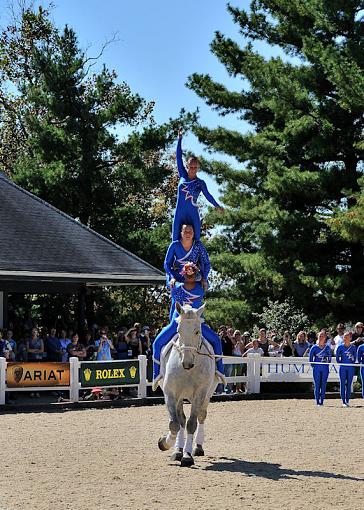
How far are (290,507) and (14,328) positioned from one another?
22.1m

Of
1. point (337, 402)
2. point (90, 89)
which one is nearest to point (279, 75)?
point (90, 89)

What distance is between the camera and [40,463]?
1281 cm

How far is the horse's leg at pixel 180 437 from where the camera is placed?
42.7 ft

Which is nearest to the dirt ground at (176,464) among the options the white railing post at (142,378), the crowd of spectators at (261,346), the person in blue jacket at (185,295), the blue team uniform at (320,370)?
the person in blue jacket at (185,295)

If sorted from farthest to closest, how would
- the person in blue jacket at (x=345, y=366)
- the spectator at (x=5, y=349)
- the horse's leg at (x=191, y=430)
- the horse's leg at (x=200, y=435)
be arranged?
the person in blue jacket at (x=345, y=366), the spectator at (x=5, y=349), the horse's leg at (x=200, y=435), the horse's leg at (x=191, y=430)

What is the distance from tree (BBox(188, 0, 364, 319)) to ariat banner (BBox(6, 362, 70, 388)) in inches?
461

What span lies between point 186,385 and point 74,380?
963 centimetres

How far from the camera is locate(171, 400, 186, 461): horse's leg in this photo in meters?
13.0

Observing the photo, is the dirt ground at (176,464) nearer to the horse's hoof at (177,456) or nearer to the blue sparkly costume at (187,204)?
the horse's hoof at (177,456)

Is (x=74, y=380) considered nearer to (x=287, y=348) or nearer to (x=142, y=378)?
(x=142, y=378)

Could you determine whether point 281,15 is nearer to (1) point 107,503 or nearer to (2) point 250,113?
(2) point 250,113

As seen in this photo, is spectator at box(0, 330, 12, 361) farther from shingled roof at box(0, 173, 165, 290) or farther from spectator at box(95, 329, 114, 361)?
spectator at box(95, 329, 114, 361)

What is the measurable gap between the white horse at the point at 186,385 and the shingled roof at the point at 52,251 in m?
11.3

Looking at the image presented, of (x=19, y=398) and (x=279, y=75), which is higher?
(x=279, y=75)
